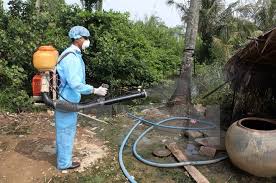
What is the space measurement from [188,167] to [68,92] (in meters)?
2.12

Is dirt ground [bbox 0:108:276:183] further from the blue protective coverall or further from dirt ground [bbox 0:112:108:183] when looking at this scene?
the blue protective coverall

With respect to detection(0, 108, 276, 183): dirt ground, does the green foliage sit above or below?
above

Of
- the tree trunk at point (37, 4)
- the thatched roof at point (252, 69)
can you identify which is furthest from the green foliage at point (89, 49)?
the thatched roof at point (252, 69)

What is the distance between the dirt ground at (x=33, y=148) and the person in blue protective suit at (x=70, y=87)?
345 millimetres

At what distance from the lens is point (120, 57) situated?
11664 mm

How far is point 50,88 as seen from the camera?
5.07 metres

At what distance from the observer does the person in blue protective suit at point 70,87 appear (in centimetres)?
484

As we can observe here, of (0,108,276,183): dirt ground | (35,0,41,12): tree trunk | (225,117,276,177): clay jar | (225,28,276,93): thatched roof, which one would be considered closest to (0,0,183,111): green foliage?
(35,0,41,12): tree trunk

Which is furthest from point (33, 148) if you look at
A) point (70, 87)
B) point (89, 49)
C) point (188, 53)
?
point (89, 49)

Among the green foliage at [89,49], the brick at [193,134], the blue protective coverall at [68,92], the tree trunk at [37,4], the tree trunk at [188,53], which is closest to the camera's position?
the blue protective coverall at [68,92]

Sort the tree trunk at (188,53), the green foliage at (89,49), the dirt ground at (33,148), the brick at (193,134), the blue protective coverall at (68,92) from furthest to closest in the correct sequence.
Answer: the green foliage at (89,49), the tree trunk at (188,53), the brick at (193,134), the dirt ground at (33,148), the blue protective coverall at (68,92)

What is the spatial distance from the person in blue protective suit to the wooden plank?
1.61 meters

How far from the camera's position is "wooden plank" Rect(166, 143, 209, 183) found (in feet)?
16.6

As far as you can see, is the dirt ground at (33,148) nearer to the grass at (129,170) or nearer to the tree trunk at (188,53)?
the grass at (129,170)
